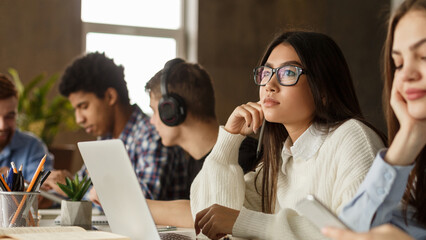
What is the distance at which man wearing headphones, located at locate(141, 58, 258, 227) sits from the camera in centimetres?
222

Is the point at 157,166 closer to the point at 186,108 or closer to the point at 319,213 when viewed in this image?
the point at 186,108

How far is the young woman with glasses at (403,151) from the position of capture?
38.4 inches

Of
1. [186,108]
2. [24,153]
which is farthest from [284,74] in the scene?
[24,153]

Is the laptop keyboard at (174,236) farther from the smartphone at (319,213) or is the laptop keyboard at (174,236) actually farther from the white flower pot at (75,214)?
the smartphone at (319,213)

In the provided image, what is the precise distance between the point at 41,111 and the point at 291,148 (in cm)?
364

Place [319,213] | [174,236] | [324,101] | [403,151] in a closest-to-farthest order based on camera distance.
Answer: [319,213], [403,151], [174,236], [324,101]

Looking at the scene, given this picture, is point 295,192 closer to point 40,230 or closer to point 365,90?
point 40,230

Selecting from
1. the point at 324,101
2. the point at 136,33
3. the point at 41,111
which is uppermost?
the point at 136,33

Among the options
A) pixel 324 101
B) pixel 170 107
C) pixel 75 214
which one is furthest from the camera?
pixel 170 107

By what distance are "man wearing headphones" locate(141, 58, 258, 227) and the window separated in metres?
2.93

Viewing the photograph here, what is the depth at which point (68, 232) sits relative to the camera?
3.84 ft

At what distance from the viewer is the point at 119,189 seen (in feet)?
3.78

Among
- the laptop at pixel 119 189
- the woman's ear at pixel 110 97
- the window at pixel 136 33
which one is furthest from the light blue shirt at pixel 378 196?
the window at pixel 136 33

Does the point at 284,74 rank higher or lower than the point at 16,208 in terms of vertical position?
higher
